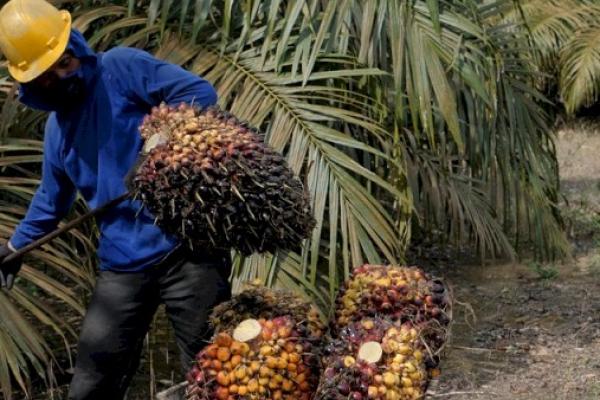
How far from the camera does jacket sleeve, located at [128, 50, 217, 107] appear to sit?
10.9 feet

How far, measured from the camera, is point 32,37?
325 centimetres

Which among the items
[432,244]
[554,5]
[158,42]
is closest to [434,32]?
[158,42]

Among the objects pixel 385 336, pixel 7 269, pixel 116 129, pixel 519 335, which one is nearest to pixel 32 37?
pixel 116 129

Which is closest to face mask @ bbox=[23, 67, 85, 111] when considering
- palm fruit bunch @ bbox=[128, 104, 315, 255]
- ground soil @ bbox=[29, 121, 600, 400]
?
palm fruit bunch @ bbox=[128, 104, 315, 255]

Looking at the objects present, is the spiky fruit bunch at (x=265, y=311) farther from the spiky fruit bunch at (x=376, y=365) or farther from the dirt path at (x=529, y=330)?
the dirt path at (x=529, y=330)

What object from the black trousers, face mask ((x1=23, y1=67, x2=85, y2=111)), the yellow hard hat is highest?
the yellow hard hat

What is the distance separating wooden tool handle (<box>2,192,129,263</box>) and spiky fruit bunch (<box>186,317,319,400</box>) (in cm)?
52

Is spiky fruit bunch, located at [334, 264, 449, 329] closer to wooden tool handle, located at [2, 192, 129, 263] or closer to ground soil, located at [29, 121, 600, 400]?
wooden tool handle, located at [2, 192, 129, 263]

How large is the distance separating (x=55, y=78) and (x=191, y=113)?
2.00 ft

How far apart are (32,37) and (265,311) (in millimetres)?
1087

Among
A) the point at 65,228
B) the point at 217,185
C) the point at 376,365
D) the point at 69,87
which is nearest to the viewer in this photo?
the point at 376,365

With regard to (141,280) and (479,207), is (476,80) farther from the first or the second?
(141,280)

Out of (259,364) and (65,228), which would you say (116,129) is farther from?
(259,364)

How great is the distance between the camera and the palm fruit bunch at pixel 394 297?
2.93 m
